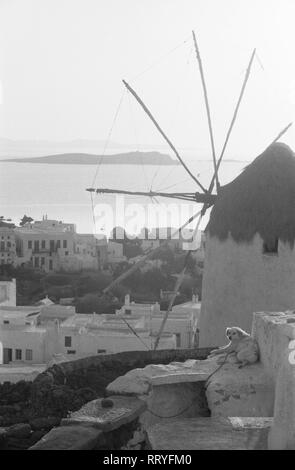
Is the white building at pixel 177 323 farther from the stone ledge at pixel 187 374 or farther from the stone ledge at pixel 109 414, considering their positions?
the stone ledge at pixel 109 414

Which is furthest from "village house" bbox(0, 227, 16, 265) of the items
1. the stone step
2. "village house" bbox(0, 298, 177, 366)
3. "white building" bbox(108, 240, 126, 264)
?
the stone step

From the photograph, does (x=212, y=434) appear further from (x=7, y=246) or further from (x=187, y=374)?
(x=7, y=246)

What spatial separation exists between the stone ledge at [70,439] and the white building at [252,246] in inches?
133

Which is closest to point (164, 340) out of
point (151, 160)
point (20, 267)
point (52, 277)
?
point (151, 160)

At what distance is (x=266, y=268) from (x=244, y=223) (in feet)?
1.47

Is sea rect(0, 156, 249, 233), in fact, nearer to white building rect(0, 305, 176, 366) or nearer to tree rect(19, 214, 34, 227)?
tree rect(19, 214, 34, 227)

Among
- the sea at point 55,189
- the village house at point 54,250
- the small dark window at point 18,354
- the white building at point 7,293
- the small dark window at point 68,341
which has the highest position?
the sea at point 55,189

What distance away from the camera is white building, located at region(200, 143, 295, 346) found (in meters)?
6.45

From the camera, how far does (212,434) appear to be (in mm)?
3105

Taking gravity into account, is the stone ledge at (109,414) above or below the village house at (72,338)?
above

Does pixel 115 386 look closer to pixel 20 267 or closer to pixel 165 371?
pixel 165 371

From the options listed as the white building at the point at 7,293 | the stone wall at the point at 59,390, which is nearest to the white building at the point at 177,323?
the white building at the point at 7,293

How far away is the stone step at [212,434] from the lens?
9.65 feet

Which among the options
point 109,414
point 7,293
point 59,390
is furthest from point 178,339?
point 109,414
